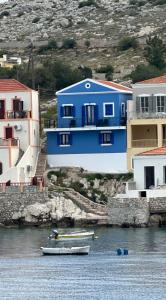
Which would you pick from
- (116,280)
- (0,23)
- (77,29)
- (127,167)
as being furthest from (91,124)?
(0,23)

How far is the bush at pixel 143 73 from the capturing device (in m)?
125

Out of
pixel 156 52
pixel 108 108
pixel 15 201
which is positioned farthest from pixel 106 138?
pixel 156 52

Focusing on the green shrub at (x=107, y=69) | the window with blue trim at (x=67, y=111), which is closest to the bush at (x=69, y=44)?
the green shrub at (x=107, y=69)

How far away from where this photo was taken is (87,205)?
9838cm

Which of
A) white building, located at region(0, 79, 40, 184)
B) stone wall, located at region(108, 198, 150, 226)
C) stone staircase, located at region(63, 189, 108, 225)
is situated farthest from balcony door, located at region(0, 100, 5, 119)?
stone wall, located at region(108, 198, 150, 226)

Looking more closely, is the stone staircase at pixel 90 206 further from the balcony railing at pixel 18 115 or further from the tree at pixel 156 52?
the tree at pixel 156 52

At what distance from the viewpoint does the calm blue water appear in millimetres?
68438

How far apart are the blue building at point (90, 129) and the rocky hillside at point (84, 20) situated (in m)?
44.9

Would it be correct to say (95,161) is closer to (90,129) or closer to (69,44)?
(90,129)

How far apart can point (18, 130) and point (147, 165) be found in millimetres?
10032

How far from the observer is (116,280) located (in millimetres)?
71938

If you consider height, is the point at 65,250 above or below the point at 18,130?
below

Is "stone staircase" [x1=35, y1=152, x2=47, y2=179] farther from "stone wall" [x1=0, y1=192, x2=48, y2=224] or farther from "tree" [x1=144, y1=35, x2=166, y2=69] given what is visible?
"tree" [x1=144, y1=35, x2=166, y2=69]

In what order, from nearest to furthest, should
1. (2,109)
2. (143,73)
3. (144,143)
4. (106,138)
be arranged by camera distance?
(106,138), (144,143), (2,109), (143,73)
